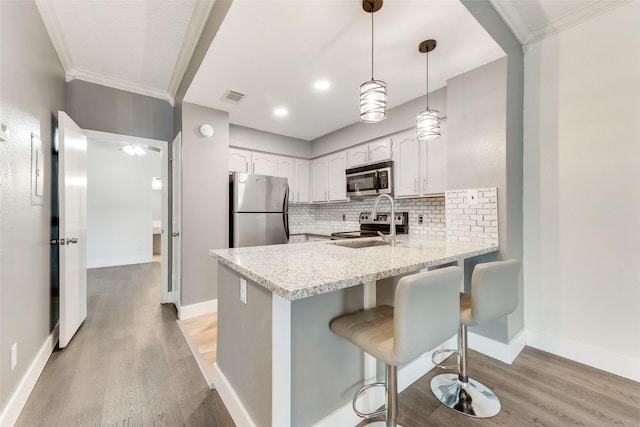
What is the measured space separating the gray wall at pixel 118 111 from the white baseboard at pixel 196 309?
2094 millimetres

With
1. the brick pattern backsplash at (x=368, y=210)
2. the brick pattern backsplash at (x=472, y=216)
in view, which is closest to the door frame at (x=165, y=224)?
the brick pattern backsplash at (x=368, y=210)

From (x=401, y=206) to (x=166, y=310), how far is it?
3.22 m

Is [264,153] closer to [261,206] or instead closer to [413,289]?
[261,206]

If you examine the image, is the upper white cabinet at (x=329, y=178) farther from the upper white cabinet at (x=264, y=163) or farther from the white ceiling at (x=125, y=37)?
the white ceiling at (x=125, y=37)

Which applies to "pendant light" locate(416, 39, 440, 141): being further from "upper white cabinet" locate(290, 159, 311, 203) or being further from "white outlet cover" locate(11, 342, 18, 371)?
"white outlet cover" locate(11, 342, 18, 371)

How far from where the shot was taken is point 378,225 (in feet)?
11.9

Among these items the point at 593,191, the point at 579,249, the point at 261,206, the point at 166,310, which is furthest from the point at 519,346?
the point at 166,310

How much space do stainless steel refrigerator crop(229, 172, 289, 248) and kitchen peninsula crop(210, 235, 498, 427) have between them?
65.6 inches

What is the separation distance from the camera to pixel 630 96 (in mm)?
1803

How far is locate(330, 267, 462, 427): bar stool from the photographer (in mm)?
1026

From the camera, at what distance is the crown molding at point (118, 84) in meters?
2.77

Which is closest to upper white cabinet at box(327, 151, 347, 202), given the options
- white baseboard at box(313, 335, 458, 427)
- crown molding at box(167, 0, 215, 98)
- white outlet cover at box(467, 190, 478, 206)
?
white outlet cover at box(467, 190, 478, 206)

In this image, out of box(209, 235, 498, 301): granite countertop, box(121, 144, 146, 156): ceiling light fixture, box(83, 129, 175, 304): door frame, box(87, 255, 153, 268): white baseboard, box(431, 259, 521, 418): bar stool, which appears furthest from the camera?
box(87, 255, 153, 268): white baseboard

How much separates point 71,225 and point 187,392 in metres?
1.86
